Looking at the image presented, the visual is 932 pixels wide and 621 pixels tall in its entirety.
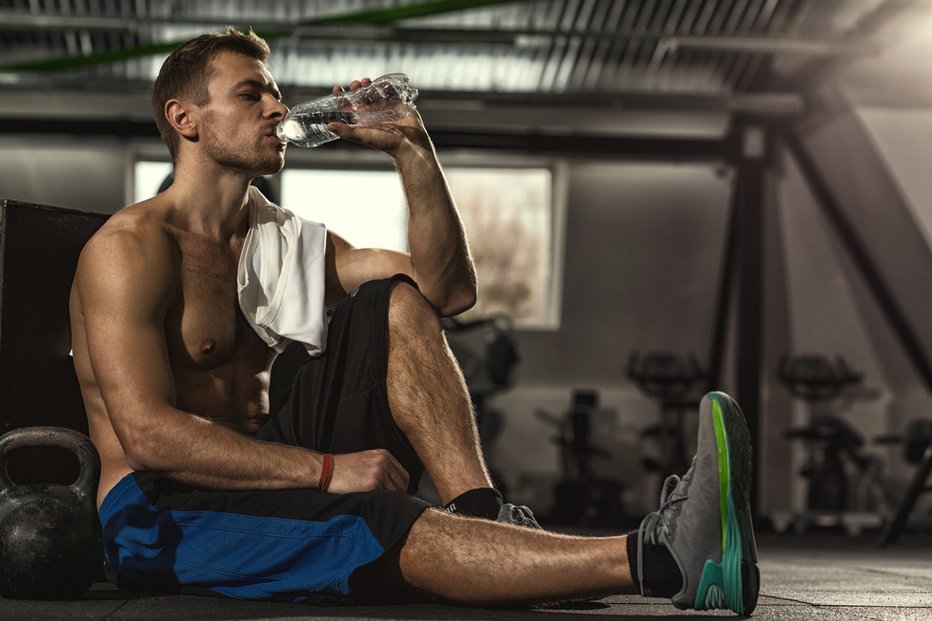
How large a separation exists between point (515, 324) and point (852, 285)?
2.56 m

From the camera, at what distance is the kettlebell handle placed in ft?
6.13

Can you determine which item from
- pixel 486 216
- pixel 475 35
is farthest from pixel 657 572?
pixel 486 216

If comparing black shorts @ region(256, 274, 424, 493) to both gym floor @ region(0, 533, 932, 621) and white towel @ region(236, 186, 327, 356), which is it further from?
gym floor @ region(0, 533, 932, 621)

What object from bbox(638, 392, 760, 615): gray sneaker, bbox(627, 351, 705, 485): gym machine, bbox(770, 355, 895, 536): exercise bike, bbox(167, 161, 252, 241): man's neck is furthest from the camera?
bbox(627, 351, 705, 485): gym machine

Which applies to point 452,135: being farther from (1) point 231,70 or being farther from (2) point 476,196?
(1) point 231,70

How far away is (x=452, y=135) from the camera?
24.4 feet

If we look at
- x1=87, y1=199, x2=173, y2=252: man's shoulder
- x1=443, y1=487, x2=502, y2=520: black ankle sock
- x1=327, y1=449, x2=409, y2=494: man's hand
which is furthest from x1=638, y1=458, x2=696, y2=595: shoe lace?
x1=87, y1=199, x2=173, y2=252: man's shoulder

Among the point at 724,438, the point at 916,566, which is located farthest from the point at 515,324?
the point at 724,438

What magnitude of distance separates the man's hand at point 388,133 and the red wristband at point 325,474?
2.10 feet

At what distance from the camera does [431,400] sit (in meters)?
1.97

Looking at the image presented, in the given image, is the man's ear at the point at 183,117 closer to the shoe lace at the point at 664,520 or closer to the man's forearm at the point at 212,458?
the man's forearm at the point at 212,458

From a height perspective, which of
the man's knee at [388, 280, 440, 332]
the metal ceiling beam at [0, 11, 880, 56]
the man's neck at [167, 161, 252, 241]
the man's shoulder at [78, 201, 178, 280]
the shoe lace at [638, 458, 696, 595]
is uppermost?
the metal ceiling beam at [0, 11, 880, 56]

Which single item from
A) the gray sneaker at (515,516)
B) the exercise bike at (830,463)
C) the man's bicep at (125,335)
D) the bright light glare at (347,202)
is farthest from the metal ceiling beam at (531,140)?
the gray sneaker at (515,516)

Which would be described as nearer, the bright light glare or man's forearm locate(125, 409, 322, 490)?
man's forearm locate(125, 409, 322, 490)
